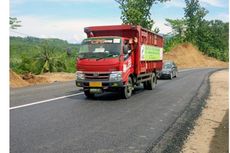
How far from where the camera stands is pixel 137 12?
60250 mm

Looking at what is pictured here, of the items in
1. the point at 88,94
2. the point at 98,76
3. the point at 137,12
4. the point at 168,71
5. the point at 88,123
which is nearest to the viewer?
the point at 88,123

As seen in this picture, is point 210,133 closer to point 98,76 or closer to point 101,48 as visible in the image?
point 98,76

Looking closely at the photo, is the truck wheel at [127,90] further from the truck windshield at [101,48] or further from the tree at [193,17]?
the tree at [193,17]

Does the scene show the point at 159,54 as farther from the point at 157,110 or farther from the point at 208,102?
the point at 157,110

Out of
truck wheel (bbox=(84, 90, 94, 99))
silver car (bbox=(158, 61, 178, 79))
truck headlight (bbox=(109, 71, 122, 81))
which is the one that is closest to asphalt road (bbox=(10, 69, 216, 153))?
truck wheel (bbox=(84, 90, 94, 99))

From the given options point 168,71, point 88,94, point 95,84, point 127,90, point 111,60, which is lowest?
point 88,94

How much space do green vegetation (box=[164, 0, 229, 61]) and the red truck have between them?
239 feet

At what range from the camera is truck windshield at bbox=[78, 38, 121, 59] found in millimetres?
15398

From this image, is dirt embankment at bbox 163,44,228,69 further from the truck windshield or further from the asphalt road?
the asphalt road

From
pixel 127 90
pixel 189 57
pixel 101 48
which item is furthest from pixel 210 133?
pixel 189 57

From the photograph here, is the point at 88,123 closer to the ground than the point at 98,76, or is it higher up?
closer to the ground

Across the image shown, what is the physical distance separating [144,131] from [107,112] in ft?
9.82

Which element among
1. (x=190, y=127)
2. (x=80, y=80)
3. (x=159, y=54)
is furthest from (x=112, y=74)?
(x=159, y=54)

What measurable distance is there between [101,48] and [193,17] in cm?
8145
